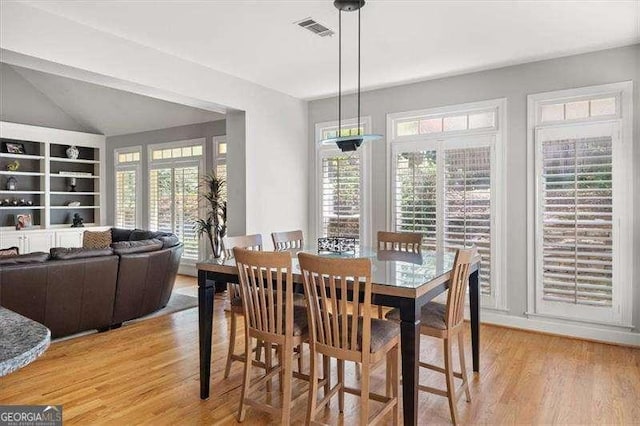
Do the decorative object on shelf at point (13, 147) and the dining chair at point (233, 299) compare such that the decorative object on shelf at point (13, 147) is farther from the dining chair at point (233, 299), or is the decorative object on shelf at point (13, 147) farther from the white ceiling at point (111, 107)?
the dining chair at point (233, 299)

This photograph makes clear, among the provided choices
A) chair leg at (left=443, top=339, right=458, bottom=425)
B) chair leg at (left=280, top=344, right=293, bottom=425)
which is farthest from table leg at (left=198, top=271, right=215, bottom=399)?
chair leg at (left=443, top=339, right=458, bottom=425)

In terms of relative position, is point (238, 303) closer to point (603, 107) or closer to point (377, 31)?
point (377, 31)

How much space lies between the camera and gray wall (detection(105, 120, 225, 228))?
703cm

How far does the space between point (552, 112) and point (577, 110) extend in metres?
0.22

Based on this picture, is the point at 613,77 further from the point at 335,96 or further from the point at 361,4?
the point at 335,96

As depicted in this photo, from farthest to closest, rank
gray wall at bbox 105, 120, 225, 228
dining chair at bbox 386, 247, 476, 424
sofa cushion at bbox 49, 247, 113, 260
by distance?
gray wall at bbox 105, 120, 225, 228 → sofa cushion at bbox 49, 247, 113, 260 → dining chair at bbox 386, 247, 476, 424

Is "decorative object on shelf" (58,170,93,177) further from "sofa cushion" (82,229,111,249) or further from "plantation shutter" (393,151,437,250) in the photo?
"plantation shutter" (393,151,437,250)

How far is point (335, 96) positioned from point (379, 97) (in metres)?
0.66

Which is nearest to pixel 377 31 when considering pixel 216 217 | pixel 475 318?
pixel 475 318

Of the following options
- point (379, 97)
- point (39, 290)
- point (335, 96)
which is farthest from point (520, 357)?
point (39, 290)

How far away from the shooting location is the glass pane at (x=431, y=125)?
16.0 ft

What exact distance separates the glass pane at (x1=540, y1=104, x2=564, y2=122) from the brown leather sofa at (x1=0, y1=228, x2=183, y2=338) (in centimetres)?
425

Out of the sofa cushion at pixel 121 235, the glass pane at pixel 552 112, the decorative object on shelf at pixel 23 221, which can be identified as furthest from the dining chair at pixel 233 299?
the decorative object on shelf at pixel 23 221

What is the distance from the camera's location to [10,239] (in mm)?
7117
